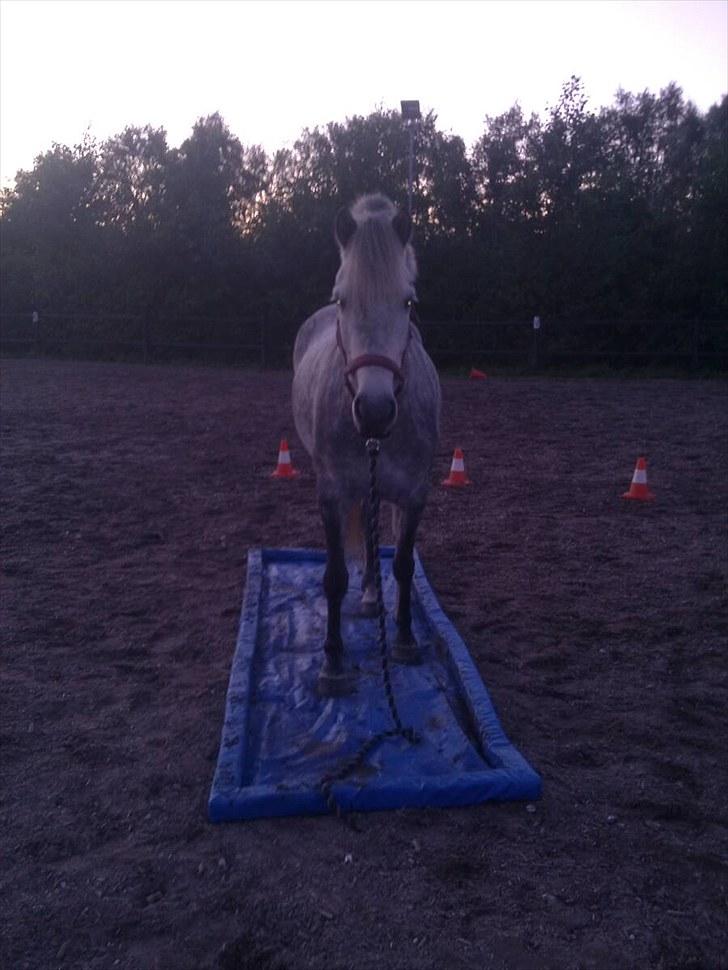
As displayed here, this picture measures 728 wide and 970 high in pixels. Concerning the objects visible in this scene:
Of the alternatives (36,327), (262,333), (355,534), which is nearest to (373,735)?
(355,534)

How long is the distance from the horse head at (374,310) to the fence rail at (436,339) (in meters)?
19.9

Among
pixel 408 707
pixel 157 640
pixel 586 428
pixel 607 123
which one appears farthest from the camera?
pixel 607 123

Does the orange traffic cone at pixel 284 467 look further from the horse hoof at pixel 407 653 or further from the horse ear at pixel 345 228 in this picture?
the horse ear at pixel 345 228

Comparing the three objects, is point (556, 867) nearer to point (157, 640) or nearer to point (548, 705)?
point (548, 705)

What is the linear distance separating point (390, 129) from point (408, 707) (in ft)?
86.4

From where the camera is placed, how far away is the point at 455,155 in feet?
91.7

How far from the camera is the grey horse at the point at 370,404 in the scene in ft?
11.6

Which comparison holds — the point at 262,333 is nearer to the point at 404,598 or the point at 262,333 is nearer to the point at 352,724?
the point at 404,598

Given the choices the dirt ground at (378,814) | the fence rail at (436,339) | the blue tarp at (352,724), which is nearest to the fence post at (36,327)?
the fence rail at (436,339)

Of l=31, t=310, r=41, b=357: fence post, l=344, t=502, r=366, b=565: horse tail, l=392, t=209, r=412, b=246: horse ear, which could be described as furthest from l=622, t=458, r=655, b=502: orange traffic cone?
l=31, t=310, r=41, b=357: fence post

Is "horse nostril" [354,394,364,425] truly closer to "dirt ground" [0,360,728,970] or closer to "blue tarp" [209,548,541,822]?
"blue tarp" [209,548,541,822]

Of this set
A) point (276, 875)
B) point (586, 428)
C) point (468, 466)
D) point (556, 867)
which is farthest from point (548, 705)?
point (586, 428)

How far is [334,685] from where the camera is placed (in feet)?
13.5

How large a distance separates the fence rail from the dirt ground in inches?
596
